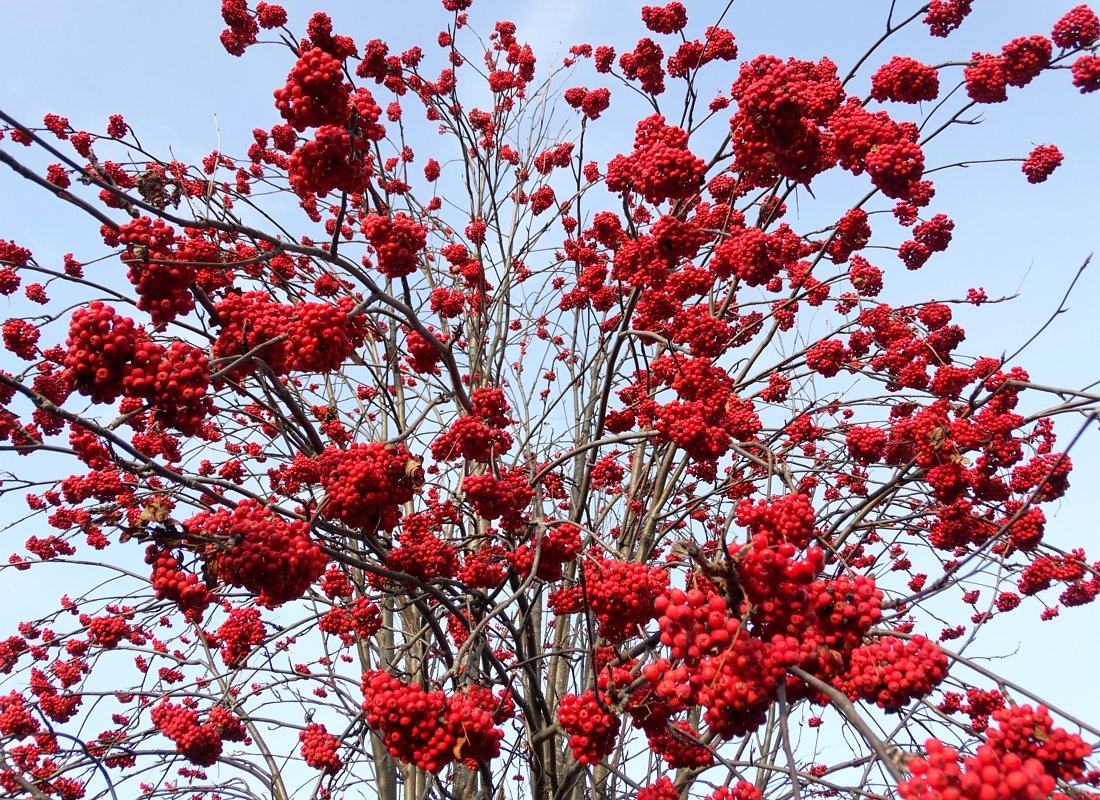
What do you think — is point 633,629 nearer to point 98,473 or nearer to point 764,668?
point 764,668

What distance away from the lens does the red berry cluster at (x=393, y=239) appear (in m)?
3.69

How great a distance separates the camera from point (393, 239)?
372 cm

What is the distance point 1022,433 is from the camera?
475 centimetres

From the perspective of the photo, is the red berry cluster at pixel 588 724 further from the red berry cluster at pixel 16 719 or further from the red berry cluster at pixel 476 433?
the red berry cluster at pixel 16 719

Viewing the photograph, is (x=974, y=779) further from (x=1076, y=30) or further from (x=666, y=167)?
(x=1076, y=30)

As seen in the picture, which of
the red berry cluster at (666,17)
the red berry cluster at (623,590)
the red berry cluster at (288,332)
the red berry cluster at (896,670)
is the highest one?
the red berry cluster at (666,17)

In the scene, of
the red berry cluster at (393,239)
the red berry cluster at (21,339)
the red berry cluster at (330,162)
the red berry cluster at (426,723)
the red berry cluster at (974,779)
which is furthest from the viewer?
the red berry cluster at (21,339)

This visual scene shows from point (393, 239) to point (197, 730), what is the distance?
327 centimetres

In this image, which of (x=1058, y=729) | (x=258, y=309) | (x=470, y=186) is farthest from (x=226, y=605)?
(x=1058, y=729)

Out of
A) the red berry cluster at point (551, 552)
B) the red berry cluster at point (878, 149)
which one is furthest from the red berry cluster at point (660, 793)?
the red berry cluster at point (878, 149)

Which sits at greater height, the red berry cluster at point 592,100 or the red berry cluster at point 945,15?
the red berry cluster at point 592,100

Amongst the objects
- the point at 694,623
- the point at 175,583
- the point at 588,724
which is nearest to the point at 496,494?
the point at 588,724

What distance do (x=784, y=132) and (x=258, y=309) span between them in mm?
2823

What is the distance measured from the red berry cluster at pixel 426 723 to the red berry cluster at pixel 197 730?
1928 mm
